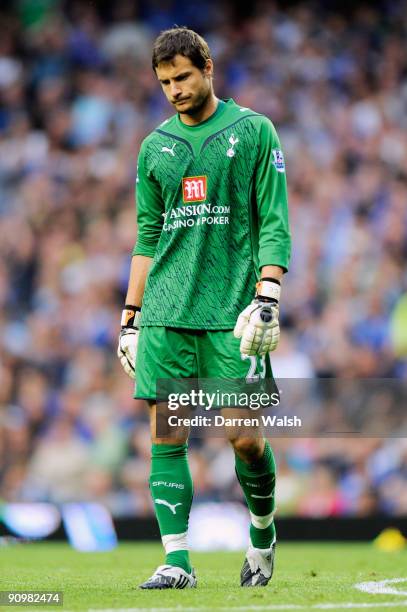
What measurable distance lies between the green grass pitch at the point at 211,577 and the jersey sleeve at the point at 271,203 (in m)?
1.33

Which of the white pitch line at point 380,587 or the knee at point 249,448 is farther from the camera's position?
the knee at point 249,448

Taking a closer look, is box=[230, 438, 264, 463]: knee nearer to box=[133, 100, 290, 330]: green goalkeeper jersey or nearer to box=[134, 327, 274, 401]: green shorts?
box=[134, 327, 274, 401]: green shorts

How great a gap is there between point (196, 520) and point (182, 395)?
4958 mm

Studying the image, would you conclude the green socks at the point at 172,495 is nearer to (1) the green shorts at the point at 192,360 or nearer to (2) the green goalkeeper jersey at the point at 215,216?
(1) the green shorts at the point at 192,360

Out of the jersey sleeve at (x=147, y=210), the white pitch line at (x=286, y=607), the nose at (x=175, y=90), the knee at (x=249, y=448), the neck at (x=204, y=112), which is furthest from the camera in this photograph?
the jersey sleeve at (x=147, y=210)

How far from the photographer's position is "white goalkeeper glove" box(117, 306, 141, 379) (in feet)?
17.0

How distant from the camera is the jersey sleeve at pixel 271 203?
4840 mm

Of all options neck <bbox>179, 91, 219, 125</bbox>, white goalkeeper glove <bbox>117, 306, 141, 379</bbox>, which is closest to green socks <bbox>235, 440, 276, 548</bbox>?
white goalkeeper glove <bbox>117, 306, 141, 379</bbox>

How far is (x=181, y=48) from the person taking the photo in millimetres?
4887

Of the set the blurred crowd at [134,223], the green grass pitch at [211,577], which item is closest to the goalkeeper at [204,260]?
the green grass pitch at [211,577]

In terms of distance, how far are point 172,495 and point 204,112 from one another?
5.34 ft

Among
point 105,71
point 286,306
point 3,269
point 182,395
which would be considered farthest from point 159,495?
point 105,71

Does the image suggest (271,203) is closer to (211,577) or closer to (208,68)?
(208,68)

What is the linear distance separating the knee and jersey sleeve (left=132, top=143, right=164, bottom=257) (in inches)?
38.3
